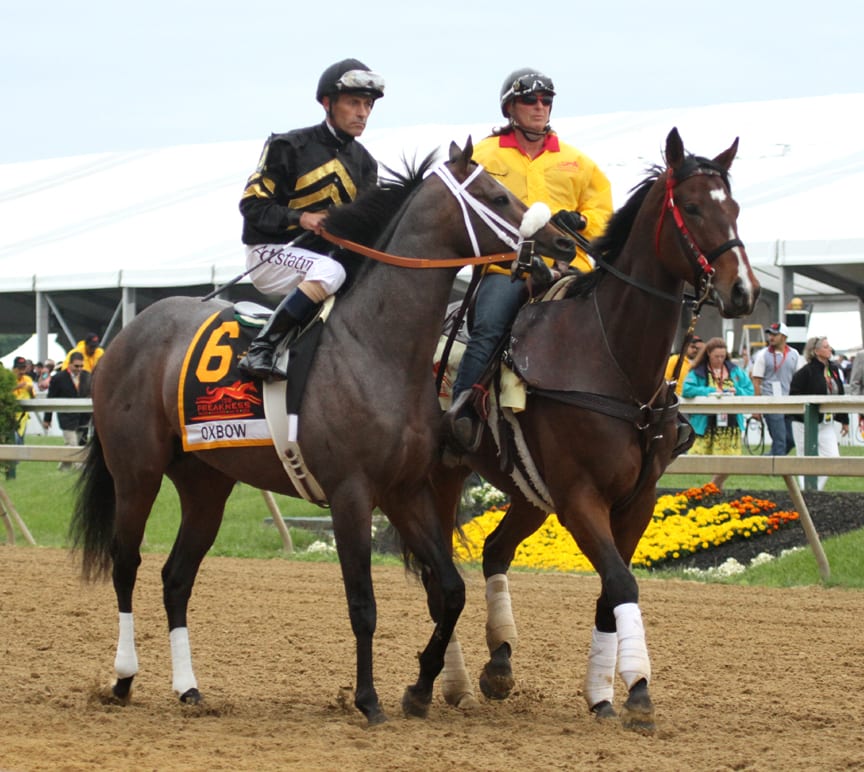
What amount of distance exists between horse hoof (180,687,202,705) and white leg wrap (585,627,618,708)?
167 centimetres

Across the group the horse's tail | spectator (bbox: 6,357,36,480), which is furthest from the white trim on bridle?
spectator (bbox: 6,357,36,480)

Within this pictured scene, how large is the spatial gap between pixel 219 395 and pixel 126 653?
124cm

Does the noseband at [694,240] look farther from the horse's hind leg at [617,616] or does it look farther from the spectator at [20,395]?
the spectator at [20,395]

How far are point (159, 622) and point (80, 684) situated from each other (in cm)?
173

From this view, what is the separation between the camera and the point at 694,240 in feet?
16.9

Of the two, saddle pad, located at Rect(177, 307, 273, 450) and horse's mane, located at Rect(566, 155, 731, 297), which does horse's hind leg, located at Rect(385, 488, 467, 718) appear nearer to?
saddle pad, located at Rect(177, 307, 273, 450)

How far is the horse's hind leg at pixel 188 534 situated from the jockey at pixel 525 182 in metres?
1.38

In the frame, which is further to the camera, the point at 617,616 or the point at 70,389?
the point at 70,389

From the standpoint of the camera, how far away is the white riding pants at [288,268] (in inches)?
224

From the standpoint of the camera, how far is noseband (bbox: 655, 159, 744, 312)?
5.05m

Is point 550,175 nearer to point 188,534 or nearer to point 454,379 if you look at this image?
point 454,379

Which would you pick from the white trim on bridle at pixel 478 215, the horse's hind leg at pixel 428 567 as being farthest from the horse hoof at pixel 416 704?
the white trim on bridle at pixel 478 215

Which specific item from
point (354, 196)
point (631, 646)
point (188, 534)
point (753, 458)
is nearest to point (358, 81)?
point (354, 196)

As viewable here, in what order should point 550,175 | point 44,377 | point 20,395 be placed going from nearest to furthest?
point 550,175, point 20,395, point 44,377
